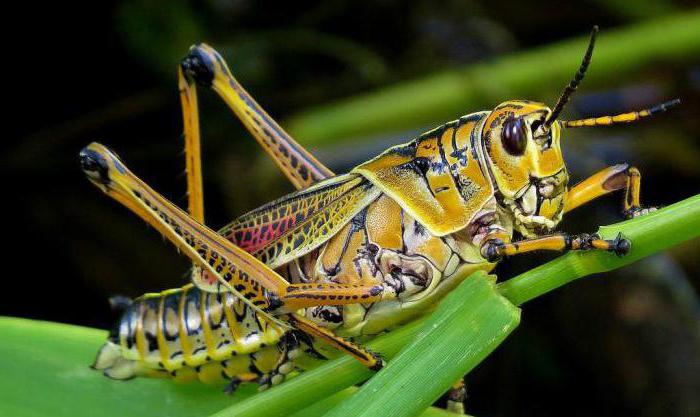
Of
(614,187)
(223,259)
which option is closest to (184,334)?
(223,259)

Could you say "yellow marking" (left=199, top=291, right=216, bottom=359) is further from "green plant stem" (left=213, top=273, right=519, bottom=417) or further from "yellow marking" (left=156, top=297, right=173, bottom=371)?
"green plant stem" (left=213, top=273, right=519, bottom=417)

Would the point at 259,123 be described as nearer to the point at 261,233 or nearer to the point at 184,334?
the point at 261,233

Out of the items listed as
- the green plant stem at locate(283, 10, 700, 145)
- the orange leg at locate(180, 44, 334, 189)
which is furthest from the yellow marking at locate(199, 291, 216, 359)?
the green plant stem at locate(283, 10, 700, 145)

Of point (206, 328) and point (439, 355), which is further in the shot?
point (206, 328)

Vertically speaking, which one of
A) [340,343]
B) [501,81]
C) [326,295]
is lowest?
[340,343]

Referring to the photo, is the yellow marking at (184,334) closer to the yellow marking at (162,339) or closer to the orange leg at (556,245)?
the yellow marking at (162,339)

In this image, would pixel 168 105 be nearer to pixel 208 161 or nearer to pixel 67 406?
pixel 208 161
